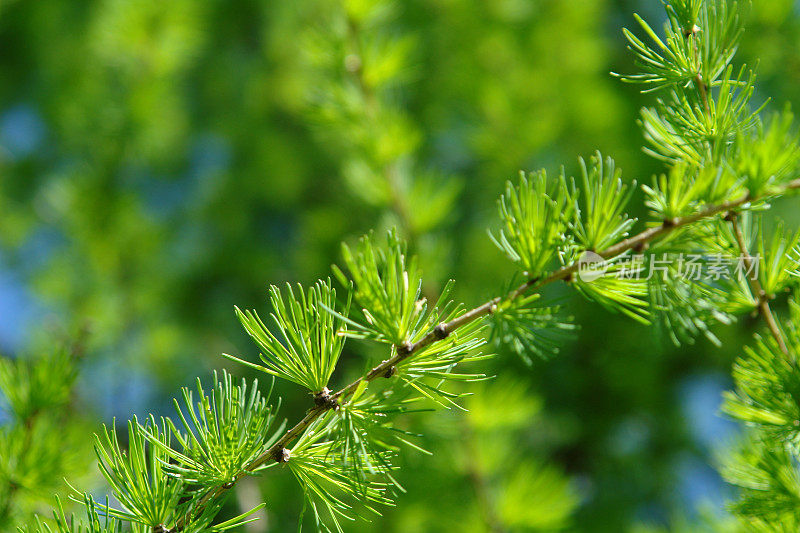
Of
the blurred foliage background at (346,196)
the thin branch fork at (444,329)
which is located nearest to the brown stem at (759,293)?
the thin branch fork at (444,329)

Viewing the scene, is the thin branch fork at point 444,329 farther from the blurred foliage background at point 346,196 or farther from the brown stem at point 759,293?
the blurred foliage background at point 346,196

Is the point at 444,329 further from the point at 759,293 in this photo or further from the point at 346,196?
the point at 346,196

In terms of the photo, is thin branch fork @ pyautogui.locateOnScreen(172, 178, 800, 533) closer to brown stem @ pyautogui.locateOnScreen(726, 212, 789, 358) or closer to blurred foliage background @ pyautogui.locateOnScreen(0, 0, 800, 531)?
brown stem @ pyautogui.locateOnScreen(726, 212, 789, 358)

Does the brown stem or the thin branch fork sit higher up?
the thin branch fork

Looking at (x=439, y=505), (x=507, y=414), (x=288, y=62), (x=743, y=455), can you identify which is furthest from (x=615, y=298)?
(x=288, y=62)

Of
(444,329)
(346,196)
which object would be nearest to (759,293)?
(444,329)

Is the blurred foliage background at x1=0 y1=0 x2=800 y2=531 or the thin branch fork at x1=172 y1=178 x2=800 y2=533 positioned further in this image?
the blurred foliage background at x1=0 y1=0 x2=800 y2=531

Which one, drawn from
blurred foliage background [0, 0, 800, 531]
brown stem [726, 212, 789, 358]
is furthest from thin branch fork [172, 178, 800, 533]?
blurred foliage background [0, 0, 800, 531]
